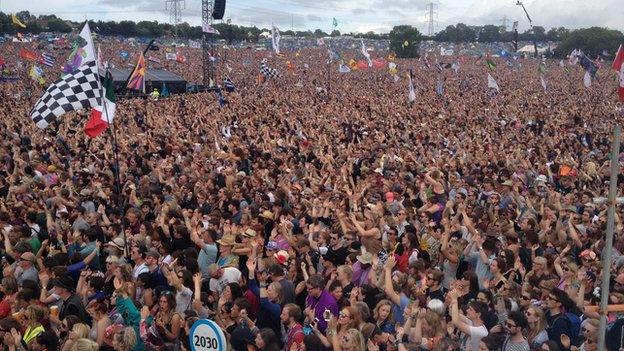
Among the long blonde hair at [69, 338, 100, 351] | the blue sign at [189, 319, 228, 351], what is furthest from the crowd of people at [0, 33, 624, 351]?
the blue sign at [189, 319, 228, 351]

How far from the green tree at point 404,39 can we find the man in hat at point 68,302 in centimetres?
7620

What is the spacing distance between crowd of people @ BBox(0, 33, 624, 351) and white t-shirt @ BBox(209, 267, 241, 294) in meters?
0.02

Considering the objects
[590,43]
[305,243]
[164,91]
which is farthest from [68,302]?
[590,43]

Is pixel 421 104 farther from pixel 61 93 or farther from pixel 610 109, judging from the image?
pixel 61 93

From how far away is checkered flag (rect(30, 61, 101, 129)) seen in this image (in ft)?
27.4

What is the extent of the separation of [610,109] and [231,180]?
2194 centimetres

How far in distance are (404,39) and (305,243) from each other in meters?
78.2

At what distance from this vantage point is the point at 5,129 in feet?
60.3

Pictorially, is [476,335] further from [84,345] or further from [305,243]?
[84,345]

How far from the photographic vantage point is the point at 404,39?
8231cm

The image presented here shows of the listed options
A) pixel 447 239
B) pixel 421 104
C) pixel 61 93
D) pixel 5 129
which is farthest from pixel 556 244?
pixel 421 104

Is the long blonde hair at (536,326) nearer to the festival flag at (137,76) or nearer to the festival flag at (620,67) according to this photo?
the festival flag at (620,67)

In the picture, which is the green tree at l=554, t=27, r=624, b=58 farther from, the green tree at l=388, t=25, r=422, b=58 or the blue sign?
the blue sign

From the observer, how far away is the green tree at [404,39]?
3207 inches
